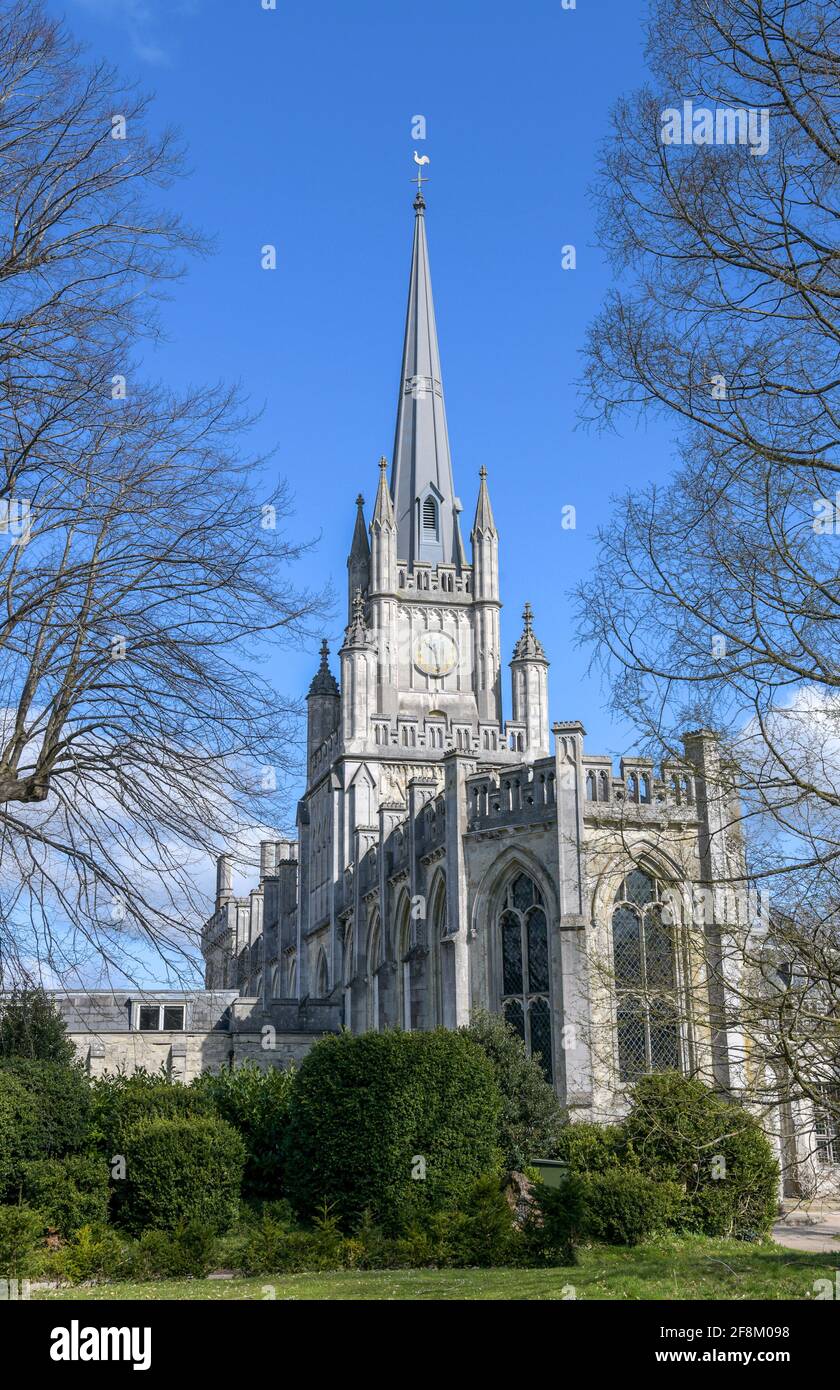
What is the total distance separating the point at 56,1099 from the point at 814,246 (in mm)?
15099

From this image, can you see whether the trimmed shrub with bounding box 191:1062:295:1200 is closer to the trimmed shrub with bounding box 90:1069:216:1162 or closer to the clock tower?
the trimmed shrub with bounding box 90:1069:216:1162

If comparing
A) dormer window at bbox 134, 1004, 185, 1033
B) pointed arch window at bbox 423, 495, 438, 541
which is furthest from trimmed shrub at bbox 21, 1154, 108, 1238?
pointed arch window at bbox 423, 495, 438, 541

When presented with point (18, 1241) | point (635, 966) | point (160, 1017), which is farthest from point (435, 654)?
point (18, 1241)

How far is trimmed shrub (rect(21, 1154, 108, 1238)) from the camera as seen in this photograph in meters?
19.0

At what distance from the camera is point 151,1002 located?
3875 centimetres

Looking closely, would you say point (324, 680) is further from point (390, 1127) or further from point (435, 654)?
point (390, 1127)

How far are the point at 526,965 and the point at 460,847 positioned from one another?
2805 mm

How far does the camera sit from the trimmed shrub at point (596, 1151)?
1831cm

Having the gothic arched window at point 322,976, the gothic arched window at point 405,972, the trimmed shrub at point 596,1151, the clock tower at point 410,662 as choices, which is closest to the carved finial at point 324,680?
the clock tower at point 410,662

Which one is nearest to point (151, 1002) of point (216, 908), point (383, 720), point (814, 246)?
point (383, 720)

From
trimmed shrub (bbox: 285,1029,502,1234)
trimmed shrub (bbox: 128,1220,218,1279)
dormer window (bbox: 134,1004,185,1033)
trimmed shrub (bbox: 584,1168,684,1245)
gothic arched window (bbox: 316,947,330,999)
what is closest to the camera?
trimmed shrub (bbox: 128,1220,218,1279)

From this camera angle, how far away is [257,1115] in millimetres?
23500

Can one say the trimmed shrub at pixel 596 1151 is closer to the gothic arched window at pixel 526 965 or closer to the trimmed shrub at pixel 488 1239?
the trimmed shrub at pixel 488 1239

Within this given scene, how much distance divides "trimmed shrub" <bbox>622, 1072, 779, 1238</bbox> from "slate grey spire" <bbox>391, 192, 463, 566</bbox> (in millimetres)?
41375
